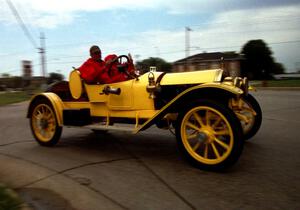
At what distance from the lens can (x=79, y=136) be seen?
26.9 ft

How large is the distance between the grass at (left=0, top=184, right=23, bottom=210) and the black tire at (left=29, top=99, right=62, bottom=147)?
2595 mm

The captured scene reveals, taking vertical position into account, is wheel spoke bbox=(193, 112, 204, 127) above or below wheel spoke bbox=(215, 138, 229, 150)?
above

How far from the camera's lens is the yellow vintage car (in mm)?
5184

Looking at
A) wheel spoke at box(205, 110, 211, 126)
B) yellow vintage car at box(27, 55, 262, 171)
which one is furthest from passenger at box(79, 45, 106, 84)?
wheel spoke at box(205, 110, 211, 126)

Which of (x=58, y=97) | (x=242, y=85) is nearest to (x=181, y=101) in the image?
(x=242, y=85)

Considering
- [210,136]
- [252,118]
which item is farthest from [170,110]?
[252,118]

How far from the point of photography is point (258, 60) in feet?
200

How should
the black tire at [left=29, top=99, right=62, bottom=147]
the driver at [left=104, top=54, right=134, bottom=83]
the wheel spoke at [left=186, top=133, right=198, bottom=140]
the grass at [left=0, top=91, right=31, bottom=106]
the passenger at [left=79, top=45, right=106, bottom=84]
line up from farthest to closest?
the grass at [left=0, top=91, right=31, bottom=106] < the black tire at [left=29, top=99, right=62, bottom=147] < the passenger at [left=79, top=45, right=106, bottom=84] < the driver at [left=104, top=54, right=134, bottom=83] < the wheel spoke at [left=186, top=133, right=198, bottom=140]

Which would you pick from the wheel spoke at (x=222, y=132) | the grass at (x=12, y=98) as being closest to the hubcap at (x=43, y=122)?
the wheel spoke at (x=222, y=132)

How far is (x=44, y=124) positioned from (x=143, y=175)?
2.83 metres

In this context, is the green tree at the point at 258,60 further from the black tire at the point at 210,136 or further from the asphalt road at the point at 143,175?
the black tire at the point at 210,136

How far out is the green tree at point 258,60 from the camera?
60812 millimetres

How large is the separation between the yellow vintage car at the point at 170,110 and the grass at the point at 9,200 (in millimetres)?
2104

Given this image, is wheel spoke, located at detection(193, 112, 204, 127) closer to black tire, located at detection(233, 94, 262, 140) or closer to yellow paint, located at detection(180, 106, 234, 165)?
yellow paint, located at detection(180, 106, 234, 165)
